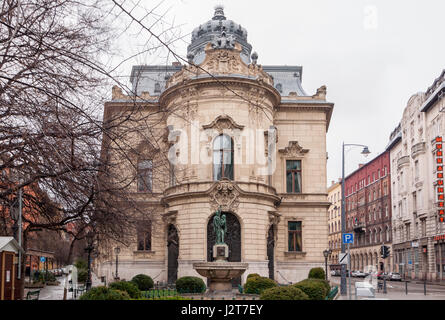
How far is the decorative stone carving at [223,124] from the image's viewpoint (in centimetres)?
3831

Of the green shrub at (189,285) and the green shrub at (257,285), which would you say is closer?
the green shrub at (257,285)

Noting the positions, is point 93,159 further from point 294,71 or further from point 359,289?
point 294,71

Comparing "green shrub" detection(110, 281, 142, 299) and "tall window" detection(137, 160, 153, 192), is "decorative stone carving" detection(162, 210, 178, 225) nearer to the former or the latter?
"green shrub" detection(110, 281, 142, 299)

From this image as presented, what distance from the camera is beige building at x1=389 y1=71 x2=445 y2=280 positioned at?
60.3 meters

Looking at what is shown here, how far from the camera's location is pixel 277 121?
44.8 meters

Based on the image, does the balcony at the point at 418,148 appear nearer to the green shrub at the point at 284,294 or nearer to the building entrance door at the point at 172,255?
the building entrance door at the point at 172,255

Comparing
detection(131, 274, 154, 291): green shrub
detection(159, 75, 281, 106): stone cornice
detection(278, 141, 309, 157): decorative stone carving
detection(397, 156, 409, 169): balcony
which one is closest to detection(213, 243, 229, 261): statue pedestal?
detection(131, 274, 154, 291): green shrub

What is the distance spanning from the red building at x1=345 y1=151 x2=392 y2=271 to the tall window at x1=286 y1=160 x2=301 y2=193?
43.4m

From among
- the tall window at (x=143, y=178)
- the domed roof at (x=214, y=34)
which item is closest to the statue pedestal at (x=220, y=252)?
the tall window at (x=143, y=178)

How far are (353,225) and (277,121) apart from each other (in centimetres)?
6268

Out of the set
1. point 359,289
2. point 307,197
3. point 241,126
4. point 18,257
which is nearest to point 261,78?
point 241,126

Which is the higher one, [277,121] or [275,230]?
[277,121]

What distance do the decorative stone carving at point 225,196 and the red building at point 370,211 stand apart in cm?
5243
